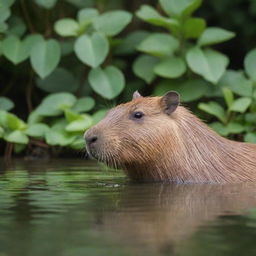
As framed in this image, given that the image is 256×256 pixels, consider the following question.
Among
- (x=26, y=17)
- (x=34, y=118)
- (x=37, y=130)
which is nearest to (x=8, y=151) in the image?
(x=34, y=118)

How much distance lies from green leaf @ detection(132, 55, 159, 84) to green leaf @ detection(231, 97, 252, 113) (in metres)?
1.22

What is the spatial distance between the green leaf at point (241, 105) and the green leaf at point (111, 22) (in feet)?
5.72

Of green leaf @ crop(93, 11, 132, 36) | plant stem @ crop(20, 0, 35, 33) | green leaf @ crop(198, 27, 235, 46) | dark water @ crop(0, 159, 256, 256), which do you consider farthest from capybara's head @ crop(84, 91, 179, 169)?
plant stem @ crop(20, 0, 35, 33)

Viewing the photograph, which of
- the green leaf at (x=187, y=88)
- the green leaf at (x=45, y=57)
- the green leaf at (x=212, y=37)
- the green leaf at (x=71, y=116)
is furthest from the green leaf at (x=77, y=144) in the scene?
the green leaf at (x=212, y=37)

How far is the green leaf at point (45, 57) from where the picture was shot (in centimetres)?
940

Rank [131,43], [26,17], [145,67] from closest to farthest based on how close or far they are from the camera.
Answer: [145,67] → [131,43] → [26,17]

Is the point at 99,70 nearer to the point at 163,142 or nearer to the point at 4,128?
the point at 4,128

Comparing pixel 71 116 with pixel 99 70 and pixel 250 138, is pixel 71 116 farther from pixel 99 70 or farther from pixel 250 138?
pixel 250 138

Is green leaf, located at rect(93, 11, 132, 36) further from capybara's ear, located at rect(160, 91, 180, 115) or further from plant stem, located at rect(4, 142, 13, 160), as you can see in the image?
capybara's ear, located at rect(160, 91, 180, 115)

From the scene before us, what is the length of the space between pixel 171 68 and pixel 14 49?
1948 millimetres

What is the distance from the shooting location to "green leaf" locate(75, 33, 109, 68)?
9.30m

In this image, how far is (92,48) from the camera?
30.9 feet

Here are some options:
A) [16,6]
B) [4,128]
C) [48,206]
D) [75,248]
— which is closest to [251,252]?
[75,248]

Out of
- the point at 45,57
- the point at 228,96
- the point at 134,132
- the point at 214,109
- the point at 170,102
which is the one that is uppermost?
the point at 45,57
